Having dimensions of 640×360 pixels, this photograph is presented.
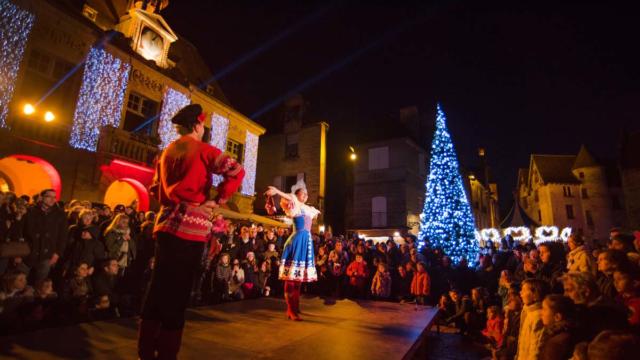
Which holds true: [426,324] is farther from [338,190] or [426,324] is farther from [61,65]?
[338,190]

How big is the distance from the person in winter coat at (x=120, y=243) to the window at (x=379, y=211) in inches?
771

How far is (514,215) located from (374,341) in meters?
26.6

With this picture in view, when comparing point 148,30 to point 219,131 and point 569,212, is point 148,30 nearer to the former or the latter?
point 219,131

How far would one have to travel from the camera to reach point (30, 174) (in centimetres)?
1224

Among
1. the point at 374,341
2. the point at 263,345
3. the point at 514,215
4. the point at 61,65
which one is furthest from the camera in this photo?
the point at 514,215

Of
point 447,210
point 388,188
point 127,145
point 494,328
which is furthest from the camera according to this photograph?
point 388,188

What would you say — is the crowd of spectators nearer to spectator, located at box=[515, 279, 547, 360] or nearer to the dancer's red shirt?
spectator, located at box=[515, 279, 547, 360]

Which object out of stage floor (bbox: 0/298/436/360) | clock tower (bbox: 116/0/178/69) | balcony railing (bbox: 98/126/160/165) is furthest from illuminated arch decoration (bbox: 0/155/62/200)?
stage floor (bbox: 0/298/436/360)

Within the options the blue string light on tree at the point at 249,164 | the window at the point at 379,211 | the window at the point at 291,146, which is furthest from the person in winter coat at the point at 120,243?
the window at the point at 379,211

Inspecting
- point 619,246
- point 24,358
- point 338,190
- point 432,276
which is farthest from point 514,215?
A: point 24,358

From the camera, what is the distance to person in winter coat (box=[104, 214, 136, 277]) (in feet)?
22.6

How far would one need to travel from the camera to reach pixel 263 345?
371 cm

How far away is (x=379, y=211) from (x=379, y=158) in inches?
168

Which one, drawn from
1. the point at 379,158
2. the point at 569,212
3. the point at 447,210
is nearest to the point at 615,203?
the point at 569,212
